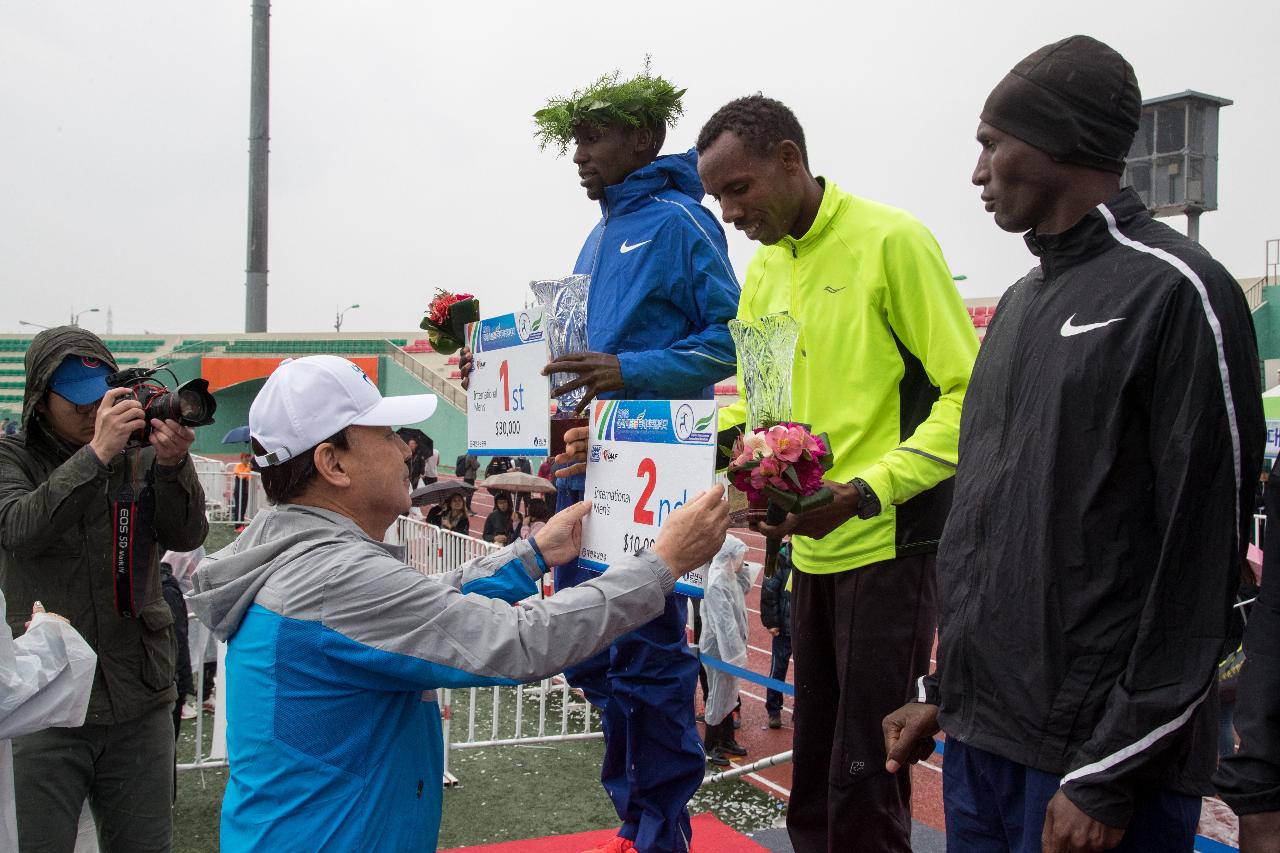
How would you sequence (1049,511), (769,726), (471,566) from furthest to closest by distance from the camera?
(769,726) → (471,566) → (1049,511)

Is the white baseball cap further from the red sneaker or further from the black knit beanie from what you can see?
the red sneaker

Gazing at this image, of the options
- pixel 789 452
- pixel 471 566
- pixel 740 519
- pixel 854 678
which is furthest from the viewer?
pixel 471 566

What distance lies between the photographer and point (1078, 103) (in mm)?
1957

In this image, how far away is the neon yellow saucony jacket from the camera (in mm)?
2656

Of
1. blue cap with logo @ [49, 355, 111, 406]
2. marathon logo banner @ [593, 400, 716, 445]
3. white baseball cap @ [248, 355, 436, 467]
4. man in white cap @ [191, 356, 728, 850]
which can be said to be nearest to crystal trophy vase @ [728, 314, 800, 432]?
marathon logo banner @ [593, 400, 716, 445]

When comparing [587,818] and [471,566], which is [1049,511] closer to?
[471,566]

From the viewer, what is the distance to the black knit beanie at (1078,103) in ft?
6.41

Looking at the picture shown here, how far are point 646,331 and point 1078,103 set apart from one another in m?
1.78

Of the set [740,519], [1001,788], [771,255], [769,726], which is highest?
[771,255]

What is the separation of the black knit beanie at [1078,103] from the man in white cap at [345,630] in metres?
1.05

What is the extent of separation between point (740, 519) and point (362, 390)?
975mm

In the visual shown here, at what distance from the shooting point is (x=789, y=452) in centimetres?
228

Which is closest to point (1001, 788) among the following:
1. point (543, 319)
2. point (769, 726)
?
point (543, 319)

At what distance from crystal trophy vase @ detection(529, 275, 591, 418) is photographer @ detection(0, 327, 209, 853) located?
54.6 inches
